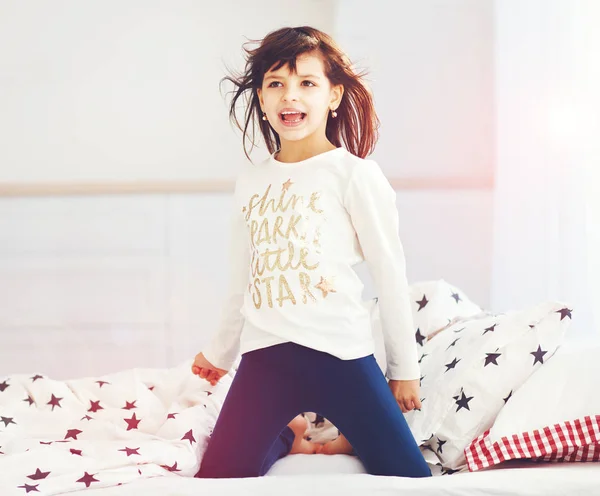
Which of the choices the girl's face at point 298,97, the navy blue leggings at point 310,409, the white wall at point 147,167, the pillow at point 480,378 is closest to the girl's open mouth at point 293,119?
the girl's face at point 298,97

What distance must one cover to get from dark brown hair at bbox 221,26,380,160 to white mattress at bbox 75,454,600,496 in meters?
0.57

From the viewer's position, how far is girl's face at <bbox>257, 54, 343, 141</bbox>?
50.4 inches

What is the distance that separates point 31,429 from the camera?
1.51 metres

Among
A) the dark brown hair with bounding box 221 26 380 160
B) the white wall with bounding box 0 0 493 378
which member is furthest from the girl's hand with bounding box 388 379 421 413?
the white wall with bounding box 0 0 493 378

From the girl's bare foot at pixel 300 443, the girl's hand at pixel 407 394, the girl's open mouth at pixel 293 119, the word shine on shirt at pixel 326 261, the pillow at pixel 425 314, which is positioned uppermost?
the girl's open mouth at pixel 293 119

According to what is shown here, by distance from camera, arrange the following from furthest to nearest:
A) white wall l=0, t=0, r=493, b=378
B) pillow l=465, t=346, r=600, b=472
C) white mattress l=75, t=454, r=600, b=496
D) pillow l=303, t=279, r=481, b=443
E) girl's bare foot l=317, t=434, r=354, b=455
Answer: white wall l=0, t=0, r=493, b=378
pillow l=303, t=279, r=481, b=443
girl's bare foot l=317, t=434, r=354, b=455
pillow l=465, t=346, r=600, b=472
white mattress l=75, t=454, r=600, b=496

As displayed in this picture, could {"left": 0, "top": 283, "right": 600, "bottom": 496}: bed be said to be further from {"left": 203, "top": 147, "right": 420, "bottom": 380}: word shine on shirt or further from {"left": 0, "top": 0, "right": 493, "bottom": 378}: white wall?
{"left": 0, "top": 0, "right": 493, "bottom": 378}: white wall

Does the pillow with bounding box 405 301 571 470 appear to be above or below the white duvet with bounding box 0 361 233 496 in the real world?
above

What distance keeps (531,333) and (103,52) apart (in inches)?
68.9

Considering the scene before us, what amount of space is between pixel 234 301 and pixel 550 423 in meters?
0.57

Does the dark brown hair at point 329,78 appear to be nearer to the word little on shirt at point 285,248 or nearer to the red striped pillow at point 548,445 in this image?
the word little on shirt at point 285,248

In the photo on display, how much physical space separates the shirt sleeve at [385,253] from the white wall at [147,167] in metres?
1.25

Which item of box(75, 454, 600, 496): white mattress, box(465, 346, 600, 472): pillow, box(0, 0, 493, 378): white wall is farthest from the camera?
box(0, 0, 493, 378): white wall

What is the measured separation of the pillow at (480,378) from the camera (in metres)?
1.29
